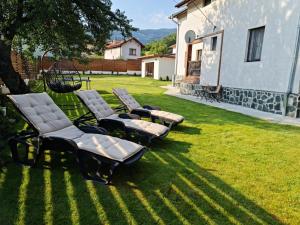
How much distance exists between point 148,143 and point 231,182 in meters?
1.81

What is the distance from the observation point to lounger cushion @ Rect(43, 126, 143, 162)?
10.6ft

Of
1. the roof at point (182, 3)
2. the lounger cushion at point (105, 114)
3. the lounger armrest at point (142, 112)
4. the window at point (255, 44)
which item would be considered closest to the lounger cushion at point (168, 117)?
the lounger armrest at point (142, 112)

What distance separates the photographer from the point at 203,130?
6141mm

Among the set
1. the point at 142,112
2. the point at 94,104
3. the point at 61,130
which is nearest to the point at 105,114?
the point at 94,104

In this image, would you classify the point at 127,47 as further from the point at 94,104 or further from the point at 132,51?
the point at 94,104

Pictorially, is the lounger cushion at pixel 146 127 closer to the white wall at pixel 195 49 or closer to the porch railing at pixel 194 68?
the porch railing at pixel 194 68

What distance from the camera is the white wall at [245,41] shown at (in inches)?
333

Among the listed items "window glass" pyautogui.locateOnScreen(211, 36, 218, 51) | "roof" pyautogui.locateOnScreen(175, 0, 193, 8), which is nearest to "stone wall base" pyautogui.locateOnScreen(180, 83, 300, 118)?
"window glass" pyautogui.locateOnScreen(211, 36, 218, 51)

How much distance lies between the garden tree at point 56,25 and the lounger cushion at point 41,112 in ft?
12.5

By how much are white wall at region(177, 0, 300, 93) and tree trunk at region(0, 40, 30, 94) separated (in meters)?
9.00

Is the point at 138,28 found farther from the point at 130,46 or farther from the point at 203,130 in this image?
the point at 130,46

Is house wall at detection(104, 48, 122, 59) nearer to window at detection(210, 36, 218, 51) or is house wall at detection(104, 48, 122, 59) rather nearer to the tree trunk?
window at detection(210, 36, 218, 51)

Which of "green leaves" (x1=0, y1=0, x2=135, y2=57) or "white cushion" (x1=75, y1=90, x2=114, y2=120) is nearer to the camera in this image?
"white cushion" (x1=75, y1=90, x2=114, y2=120)

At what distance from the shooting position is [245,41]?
412 inches
